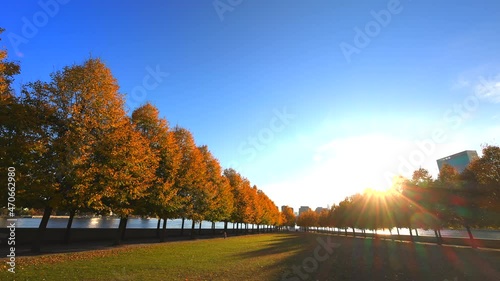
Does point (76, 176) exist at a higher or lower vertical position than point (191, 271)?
higher

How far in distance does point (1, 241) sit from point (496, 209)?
51558mm

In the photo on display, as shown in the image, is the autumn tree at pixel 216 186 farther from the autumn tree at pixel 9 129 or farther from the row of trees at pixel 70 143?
the autumn tree at pixel 9 129

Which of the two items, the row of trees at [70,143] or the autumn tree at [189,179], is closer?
the row of trees at [70,143]

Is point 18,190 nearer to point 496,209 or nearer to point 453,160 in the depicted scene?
point 496,209

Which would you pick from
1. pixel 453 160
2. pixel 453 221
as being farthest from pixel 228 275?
pixel 453 160

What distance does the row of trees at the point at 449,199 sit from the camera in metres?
32.5

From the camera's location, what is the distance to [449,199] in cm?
3869

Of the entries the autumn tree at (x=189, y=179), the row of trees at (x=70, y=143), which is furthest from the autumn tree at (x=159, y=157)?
the row of trees at (x=70, y=143)

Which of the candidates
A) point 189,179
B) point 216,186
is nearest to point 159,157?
point 189,179

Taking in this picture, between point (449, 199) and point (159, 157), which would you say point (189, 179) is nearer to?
point (159, 157)

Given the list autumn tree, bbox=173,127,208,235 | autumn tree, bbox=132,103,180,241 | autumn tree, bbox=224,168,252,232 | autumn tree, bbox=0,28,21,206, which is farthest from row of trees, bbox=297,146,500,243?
autumn tree, bbox=0,28,21,206

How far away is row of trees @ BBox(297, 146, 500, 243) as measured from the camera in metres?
32.5

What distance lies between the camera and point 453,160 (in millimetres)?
103750

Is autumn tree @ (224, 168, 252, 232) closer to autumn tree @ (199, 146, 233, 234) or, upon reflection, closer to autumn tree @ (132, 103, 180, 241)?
autumn tree @ (199, 146, 233, 234)
